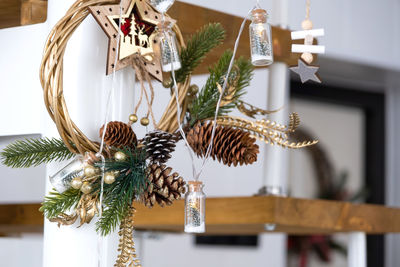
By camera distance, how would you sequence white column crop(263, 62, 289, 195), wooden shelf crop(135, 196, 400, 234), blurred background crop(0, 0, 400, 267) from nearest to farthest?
blurred background crop(0, 0, 400, 267) < wooden shelf crop(135, 196, 400, 234) < white column crop(263, 62, 289, 195)

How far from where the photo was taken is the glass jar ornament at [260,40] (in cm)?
56

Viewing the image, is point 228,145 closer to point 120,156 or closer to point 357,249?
point 120,156

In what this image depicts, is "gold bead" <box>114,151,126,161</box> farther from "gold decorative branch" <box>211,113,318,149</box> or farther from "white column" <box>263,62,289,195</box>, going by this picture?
A: "white column" <box>263,62,289,195</box>

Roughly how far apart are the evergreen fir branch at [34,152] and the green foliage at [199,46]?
0.44 ft

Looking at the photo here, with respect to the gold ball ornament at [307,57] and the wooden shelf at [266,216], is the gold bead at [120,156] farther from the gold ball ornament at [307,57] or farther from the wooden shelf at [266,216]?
the wooden shelf at [266,216]

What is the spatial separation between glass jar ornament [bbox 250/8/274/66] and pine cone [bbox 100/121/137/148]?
12 centimetres

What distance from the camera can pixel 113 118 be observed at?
2.01ft

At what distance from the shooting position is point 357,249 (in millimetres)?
1039

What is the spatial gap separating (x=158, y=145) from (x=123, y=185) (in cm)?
5

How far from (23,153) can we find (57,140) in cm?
3

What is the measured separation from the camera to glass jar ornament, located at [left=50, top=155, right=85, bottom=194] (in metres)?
0.55

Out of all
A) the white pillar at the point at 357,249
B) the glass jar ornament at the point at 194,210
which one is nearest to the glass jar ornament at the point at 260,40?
the glass jar ornament at the point at 194,210

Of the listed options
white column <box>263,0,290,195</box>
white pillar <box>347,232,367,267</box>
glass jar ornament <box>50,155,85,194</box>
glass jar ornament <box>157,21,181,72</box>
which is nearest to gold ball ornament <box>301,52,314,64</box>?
glass jar ornament <box>157,21,181,72</box>

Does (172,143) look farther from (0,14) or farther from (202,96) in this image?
(0,14)
